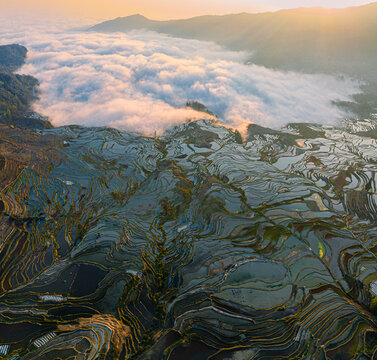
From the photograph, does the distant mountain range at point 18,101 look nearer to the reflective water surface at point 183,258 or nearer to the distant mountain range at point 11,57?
the distant mountain range at point 11,57

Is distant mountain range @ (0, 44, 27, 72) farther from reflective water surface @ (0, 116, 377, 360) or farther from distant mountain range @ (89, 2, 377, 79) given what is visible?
distant mountain range @ (89, 2, 377, 79)

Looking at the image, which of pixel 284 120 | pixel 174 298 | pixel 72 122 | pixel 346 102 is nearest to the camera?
pixel 174 298

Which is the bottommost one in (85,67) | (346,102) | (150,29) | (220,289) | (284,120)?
(220,289)

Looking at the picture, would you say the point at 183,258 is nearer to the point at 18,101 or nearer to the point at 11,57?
the point at 18,101

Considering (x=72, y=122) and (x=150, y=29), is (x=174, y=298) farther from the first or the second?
(x=150, y=29)

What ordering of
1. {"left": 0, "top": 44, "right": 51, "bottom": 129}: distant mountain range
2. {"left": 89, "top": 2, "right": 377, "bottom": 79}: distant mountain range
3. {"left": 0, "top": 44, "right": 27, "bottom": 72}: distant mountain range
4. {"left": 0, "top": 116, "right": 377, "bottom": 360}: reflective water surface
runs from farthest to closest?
{"left": 89, "top": 2, "right": 377, "bottom": 79}: distant mountain range → {"left": 0, "top": 44, "right": 27, "bottom": 72}: distant mountain range → {"left": 0, "top": 44, "right": 51, "bottom": 129}: distant mountain range → {"left": 0, "top": 116, "right": 377, "bottom": 360}: reflective water surface

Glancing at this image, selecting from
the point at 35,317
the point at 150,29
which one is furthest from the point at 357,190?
the point at 150,29

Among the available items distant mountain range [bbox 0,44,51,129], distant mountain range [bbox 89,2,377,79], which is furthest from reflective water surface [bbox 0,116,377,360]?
distant mountain range [bbox 89,2,377,79]

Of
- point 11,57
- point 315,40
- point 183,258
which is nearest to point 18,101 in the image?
point 11,57

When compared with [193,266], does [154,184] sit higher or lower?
higher
